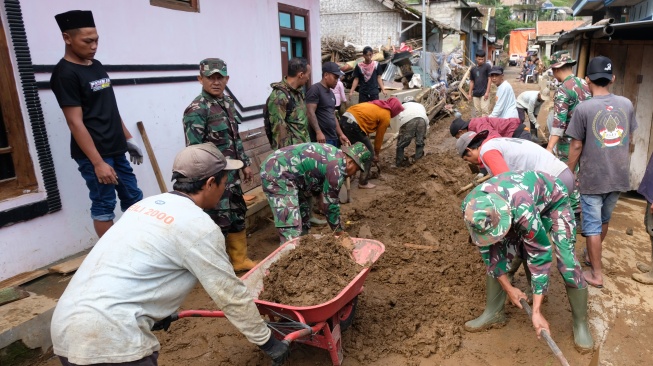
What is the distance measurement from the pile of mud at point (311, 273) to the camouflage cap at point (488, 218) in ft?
2.81

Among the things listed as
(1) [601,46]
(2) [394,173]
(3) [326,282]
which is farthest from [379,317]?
(1) [601,46]

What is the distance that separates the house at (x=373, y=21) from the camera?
1753cm

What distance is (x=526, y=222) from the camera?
2.59 m

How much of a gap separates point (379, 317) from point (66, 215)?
284 cm

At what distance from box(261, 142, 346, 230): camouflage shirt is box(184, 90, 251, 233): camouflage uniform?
0.56 metres

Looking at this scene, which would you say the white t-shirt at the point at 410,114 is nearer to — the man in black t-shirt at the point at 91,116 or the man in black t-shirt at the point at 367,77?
the man in black t-shirt at the point at 367,77

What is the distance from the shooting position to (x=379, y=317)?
344 cm

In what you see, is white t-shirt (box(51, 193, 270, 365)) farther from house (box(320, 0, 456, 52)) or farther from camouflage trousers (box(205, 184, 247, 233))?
house (box(320, 0, 456, 52))

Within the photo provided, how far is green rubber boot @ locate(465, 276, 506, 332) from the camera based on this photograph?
10.8 ft

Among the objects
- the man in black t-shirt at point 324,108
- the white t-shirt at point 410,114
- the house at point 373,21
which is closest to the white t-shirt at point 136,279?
the man in black t-shirt at point 324,108

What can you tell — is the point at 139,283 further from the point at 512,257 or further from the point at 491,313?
the point at 491,313

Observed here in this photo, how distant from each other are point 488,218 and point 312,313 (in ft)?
3.71

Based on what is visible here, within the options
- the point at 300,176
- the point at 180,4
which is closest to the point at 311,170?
the point at 300,176

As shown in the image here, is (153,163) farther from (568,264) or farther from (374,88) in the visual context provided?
(374,88)
